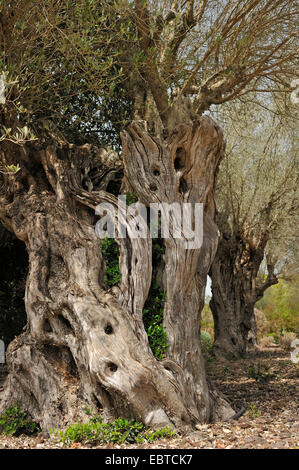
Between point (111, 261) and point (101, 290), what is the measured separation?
626mm

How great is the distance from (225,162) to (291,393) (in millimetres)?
6697

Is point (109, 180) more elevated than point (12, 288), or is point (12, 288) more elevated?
point (109, 180)

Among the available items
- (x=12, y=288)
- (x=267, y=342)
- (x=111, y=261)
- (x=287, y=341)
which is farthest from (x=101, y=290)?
(x=267, y=342)

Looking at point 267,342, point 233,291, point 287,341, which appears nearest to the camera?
point 233,291

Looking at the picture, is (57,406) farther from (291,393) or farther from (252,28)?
(252,28)

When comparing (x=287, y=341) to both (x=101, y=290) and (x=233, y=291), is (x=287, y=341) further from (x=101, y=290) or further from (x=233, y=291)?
(x=101, y=290)

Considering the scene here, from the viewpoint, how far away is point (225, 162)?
12766 mm

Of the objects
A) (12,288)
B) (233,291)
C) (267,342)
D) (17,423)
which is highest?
(12,288)

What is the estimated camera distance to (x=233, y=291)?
1394 centimetres

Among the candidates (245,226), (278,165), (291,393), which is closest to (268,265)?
(245,226)

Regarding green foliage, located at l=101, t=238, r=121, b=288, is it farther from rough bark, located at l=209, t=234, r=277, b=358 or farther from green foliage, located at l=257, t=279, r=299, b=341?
green foliage, located at l=257, t=279, r=299, b=341

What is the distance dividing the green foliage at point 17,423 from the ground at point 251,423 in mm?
174

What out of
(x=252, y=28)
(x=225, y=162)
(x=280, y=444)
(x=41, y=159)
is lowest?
(x=280, y=444)

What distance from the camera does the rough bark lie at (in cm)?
1359
